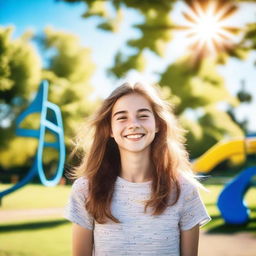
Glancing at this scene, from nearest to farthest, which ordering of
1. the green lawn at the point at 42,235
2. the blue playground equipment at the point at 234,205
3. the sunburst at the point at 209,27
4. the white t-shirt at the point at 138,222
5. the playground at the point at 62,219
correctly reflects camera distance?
the white t-shirt at the point at 138,222 < the green lawn at the point at 42,235 < the playground at the point at 62,219 < the blue playground equipment at the point at 234,205 < the sunburst at the point at 209,27

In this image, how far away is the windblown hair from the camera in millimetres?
1610

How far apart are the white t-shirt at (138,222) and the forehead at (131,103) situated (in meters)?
0.36

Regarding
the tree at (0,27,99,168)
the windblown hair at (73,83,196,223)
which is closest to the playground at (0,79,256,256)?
the windblown hair at (73,83,196,223)

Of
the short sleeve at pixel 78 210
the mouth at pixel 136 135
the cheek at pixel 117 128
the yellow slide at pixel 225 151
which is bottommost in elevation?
the short sleeve at pixel 78 210

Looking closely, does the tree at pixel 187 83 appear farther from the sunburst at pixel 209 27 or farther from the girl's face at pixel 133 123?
the girl's face at pixel 133 123

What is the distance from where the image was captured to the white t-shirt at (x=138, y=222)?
156 cm

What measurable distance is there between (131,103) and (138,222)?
1.81 ft

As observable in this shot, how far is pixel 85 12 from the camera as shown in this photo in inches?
654

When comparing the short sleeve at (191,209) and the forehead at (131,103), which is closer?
the short sleeve at (191,209)

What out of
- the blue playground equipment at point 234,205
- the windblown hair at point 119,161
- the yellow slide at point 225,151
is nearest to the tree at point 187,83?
the yellow slide at point 225,151

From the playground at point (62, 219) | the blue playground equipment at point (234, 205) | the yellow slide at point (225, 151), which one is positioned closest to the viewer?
the playground at point (62, 219)

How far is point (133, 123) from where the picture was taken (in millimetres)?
1689

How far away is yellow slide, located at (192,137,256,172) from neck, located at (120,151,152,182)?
6486 millimetres

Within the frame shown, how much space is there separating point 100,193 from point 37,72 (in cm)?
1913
